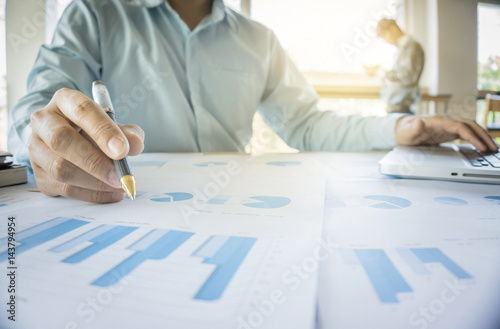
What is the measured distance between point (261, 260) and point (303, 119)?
70cm

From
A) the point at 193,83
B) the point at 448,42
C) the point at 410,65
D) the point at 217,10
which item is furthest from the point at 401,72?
the point at 193,83

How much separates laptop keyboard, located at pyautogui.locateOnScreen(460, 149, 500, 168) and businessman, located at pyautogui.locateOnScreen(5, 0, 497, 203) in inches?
1.5

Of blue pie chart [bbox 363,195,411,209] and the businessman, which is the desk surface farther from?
the businessman

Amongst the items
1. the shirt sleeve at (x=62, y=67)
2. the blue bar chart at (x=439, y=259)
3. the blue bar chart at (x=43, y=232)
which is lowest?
the blue bar chart at (x=439, y=259)

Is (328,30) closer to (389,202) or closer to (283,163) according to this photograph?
(283,163)

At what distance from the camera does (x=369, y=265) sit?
0.16 meters

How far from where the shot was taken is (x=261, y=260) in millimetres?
171

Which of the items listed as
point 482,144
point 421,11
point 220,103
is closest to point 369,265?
point 482,144

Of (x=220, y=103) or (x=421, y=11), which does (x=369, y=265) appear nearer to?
(x=220, y=103)

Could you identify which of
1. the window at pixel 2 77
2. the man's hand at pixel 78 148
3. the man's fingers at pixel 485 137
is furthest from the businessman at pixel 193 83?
the window at pixel 2 77

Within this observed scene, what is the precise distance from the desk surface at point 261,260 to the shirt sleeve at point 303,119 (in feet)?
1.21

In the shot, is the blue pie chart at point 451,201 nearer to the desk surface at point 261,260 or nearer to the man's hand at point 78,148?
the desk surface at point 261,260

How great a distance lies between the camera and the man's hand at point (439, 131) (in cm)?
52

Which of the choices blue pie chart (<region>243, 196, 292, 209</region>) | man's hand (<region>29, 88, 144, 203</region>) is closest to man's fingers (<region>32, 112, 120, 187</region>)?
man's hand (<region>29, 88, 144, 203</region>)
